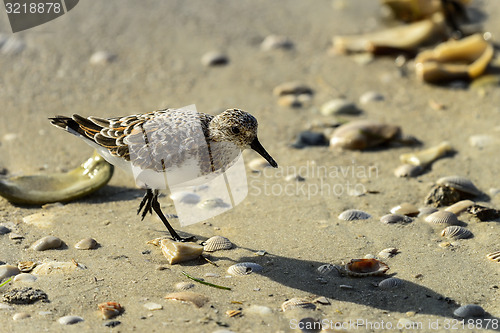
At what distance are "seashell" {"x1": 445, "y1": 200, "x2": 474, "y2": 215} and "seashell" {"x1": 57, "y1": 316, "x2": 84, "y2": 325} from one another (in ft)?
11.5

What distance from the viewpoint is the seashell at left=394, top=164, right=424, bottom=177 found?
6.86 meters

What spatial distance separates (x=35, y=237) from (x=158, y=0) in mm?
6071

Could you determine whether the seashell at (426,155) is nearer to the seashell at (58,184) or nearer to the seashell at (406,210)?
the seashell at (406,210)

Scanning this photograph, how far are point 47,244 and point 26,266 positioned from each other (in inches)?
13.5

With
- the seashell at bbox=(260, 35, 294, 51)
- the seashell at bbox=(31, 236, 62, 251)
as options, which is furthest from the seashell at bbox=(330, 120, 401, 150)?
the seashell at bbox=(31, 236, 62, 251)

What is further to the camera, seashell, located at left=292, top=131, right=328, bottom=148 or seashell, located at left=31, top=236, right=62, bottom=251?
seashell, located at left=292, top=131, right=328, bottom=148

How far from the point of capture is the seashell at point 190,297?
4.69m

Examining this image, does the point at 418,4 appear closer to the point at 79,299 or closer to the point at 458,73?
the point at 458,73

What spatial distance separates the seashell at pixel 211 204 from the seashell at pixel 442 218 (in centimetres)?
198

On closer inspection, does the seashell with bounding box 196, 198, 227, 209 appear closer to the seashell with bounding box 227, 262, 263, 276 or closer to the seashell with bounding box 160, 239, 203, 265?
the seashell with bounding box 160, 239, 203, 265

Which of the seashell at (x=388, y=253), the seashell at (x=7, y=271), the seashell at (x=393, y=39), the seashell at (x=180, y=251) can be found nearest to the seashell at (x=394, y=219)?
the seashell at (x=388, y=253)

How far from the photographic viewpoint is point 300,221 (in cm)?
604

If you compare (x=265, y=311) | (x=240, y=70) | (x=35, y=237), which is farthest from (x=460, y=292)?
(x=240, y=70)

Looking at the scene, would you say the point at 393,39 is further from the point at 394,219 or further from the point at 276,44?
the point at 394,219
